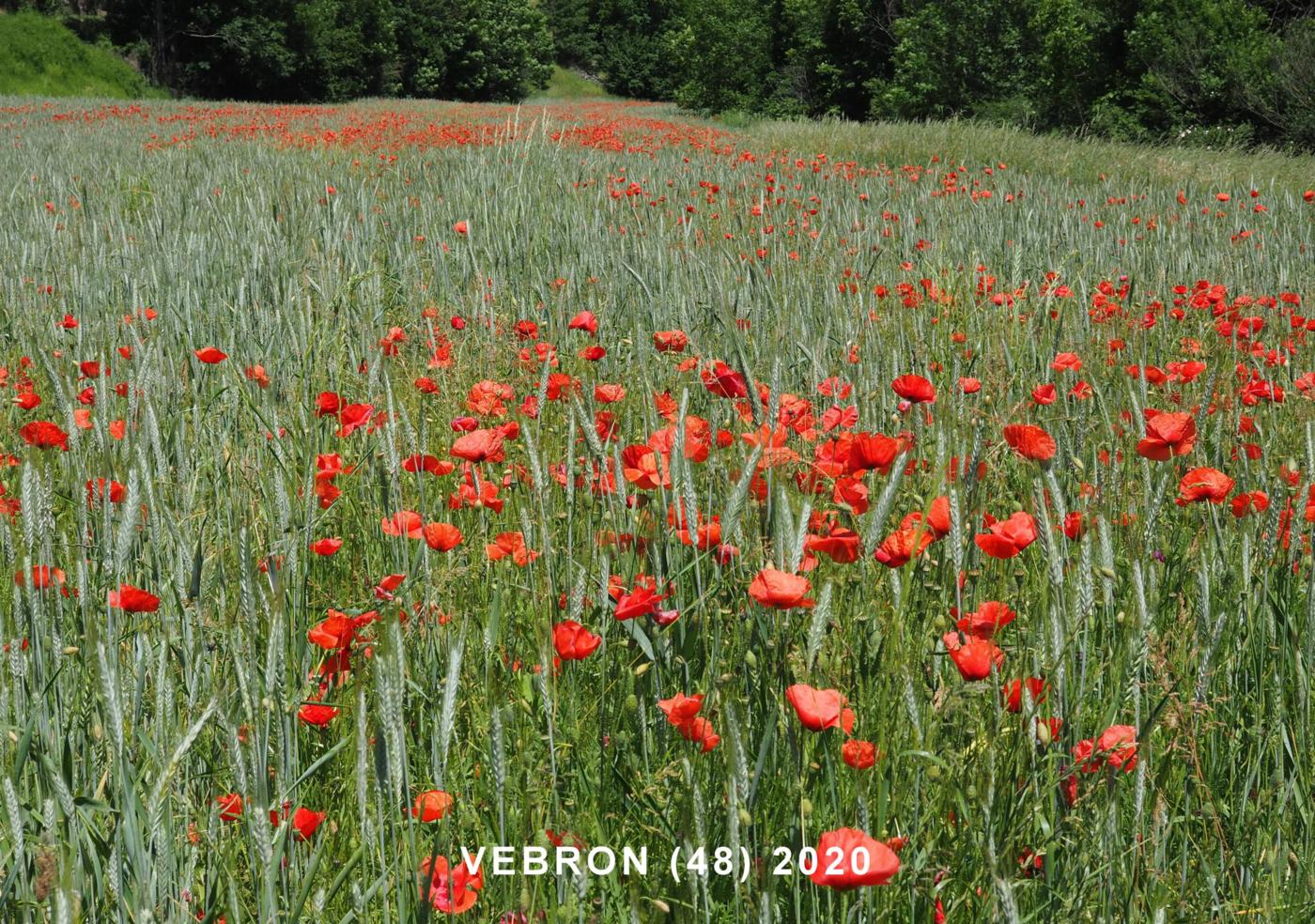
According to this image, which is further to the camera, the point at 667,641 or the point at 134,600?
the point at 667,641

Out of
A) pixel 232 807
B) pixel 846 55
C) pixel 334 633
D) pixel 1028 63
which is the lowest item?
pixel 232 807

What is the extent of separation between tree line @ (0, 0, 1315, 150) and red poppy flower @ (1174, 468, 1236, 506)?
1466 centimetres

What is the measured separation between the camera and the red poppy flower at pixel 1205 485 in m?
1.32

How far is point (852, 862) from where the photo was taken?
728 mm

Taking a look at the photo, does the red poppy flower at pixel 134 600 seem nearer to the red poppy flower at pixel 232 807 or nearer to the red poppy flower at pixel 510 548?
the red poppy flower at pixel 232 807

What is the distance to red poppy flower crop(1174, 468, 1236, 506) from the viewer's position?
51.9 inches

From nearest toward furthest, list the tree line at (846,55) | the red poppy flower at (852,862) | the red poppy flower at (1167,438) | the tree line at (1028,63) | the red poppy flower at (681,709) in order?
the red poppy flower at (852,862) → the red poppy flower at (681,709) → the red poppy flower at (1167,438) → the tree line at (1028,63) → the tree line at (846,55)

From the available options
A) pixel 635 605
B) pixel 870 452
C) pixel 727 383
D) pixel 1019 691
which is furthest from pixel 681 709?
pixel 727 383

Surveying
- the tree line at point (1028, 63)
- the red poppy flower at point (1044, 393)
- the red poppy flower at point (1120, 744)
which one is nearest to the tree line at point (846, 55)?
the tree line at point (1028, 63)

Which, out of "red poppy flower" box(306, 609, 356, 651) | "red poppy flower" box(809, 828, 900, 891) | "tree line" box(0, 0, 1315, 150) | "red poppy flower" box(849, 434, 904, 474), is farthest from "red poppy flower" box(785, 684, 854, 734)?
"tree line" box(0, 0, 1315, 150)

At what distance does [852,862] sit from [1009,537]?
511 millimetres

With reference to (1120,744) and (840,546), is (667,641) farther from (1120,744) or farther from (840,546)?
(1120,744)

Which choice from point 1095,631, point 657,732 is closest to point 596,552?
point 657,732

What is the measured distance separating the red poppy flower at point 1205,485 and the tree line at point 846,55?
14.7 meters
